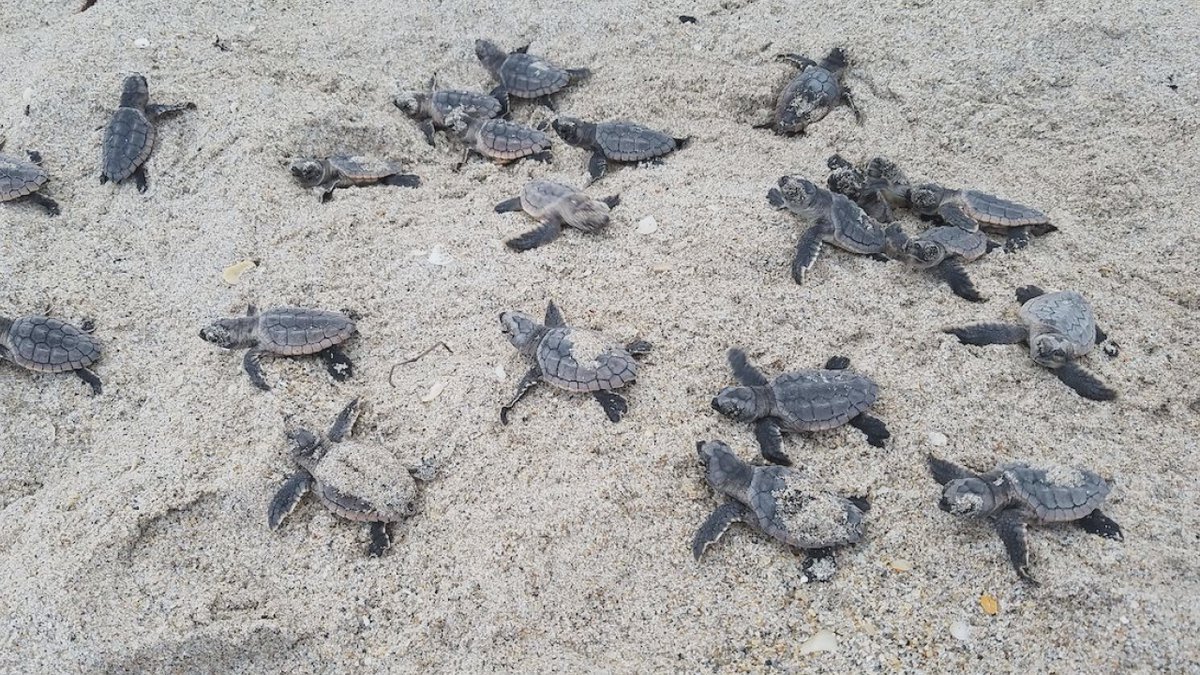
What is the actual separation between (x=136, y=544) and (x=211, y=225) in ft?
5.82

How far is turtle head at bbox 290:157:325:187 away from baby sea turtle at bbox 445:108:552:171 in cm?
73

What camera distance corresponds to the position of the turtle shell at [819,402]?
2.79 metres

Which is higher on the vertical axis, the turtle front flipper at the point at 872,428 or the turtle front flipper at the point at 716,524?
the turtle front flipper at the point at 872,428

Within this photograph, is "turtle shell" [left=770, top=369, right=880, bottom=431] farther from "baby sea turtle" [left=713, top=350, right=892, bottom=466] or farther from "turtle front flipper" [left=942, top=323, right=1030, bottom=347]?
"turtle front flipper" [left=942, top=323, right=1030, bottom=347]

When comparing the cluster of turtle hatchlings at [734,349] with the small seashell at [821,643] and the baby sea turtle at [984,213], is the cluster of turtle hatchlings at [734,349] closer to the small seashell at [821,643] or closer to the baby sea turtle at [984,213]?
the baby sea turtle at [984,213]

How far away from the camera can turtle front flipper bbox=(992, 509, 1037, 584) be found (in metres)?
2.41

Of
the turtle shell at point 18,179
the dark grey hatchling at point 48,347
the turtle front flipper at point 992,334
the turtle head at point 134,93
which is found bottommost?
the dark grey hatchling at point 48,347

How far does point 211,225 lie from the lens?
3848 mm

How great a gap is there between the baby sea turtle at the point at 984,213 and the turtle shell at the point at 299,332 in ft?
9.07

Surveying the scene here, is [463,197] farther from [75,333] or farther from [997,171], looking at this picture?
[997,171]

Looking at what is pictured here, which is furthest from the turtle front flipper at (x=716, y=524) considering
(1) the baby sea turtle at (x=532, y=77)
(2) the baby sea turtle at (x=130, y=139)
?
(2) the baby sea turtle at (x=130, y=139)

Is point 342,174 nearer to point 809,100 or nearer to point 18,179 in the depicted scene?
point 18,179

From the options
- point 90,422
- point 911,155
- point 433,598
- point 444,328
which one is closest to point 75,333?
point 90,422

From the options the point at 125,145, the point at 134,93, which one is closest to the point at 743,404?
the point at 125,145
